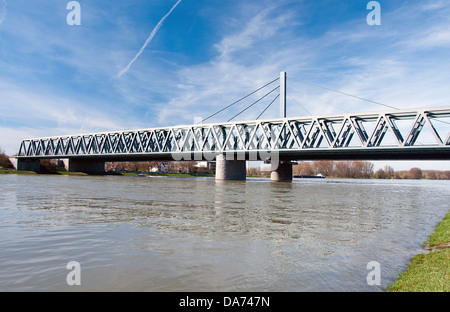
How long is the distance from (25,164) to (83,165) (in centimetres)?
2291

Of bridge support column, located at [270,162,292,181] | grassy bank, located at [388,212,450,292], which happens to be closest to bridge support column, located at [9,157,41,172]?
bridge support column, located at [270,162,292,181]

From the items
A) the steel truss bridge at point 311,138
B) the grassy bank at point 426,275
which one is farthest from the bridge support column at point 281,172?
the grassy bank at point 426,275

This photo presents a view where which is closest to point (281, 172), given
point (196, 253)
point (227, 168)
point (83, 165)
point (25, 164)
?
point (227, 168)

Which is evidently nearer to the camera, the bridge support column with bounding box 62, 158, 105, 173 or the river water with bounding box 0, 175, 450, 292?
the river water with bounding box 0, 175, 450, 292

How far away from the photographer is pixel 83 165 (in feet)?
379

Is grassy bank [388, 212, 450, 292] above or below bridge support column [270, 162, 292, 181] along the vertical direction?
below

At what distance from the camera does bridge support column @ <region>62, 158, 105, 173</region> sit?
112181mm

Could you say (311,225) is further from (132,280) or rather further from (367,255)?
(132,280)

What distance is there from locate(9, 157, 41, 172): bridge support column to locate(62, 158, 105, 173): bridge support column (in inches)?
468

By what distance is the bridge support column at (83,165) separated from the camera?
112181mm

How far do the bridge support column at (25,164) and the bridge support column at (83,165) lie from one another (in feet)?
39.0

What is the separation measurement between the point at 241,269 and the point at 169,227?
534cm

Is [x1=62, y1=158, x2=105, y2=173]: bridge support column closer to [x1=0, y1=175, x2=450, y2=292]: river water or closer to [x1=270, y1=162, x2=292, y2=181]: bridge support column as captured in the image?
[x1=270, y1=162, x2=292, y2=181]: bridge support column
